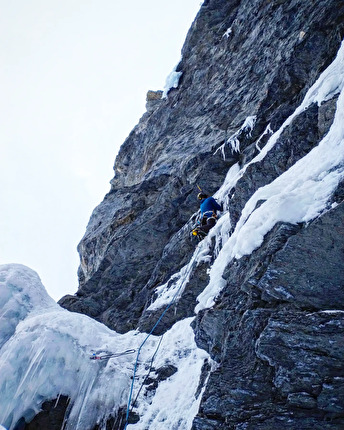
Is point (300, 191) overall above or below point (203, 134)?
below

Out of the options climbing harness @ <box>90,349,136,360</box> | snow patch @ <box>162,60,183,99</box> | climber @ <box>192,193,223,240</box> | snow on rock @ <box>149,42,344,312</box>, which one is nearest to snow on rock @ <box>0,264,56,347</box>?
climbing harness @ <box>90,349,136,360</box>

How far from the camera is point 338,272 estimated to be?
397 centimetres

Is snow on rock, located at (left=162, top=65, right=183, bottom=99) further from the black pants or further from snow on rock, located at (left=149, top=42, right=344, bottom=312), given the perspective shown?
snow on rock, located at (left=149, top=42, right=344, bottom=312)

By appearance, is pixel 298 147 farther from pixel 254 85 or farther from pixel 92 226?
pixel 92 226

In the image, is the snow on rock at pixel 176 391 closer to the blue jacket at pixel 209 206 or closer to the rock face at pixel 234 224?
the rock face at pixel 234 224

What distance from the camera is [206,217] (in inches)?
358

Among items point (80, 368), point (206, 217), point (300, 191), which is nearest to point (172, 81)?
point (206, 217)

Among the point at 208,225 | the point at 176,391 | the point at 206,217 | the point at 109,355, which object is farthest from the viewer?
the point at 206,217

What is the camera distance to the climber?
29.3 ft

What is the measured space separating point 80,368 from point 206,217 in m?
4.33

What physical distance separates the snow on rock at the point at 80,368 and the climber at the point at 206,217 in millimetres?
2362

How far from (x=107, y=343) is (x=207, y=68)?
41.0 feet

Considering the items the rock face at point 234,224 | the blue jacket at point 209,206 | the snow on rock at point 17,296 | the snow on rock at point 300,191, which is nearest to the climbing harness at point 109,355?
the rock face at point 234,224

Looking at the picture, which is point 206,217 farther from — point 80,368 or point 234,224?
point 80,368
